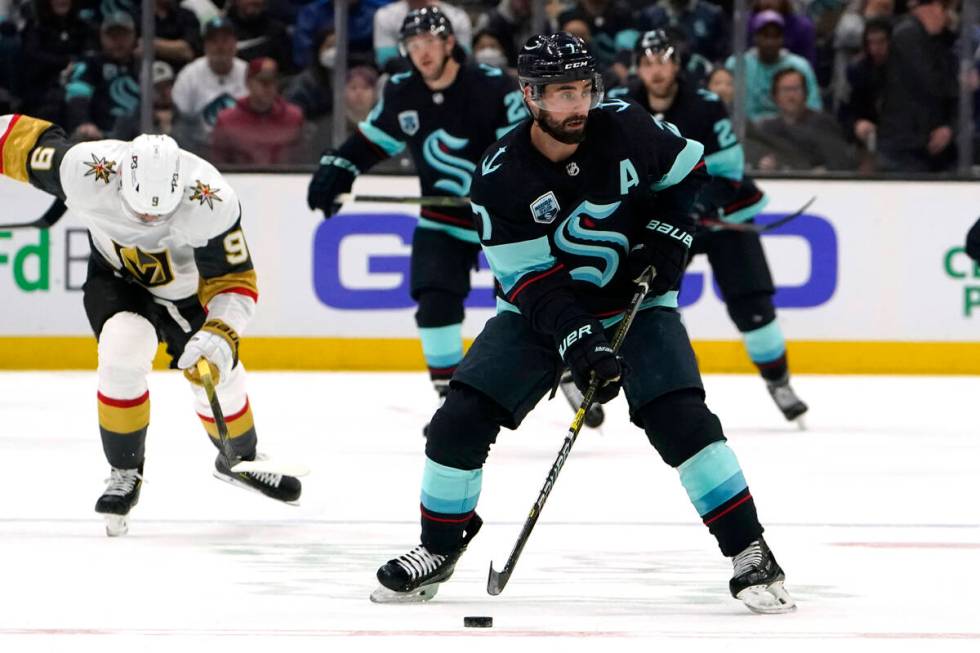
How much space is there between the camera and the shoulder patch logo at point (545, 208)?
10.1ft

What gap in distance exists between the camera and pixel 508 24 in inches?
304

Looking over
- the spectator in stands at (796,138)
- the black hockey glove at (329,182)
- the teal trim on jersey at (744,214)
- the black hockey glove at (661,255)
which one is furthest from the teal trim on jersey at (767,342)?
the black hockey glove at (661,255)

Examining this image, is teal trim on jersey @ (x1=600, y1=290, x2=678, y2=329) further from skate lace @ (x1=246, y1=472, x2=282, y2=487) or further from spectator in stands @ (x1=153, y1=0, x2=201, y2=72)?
spectator in stands @ (x1=153, y1=0, x2=201, y2=72)

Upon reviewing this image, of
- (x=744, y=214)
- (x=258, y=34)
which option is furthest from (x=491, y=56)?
(x=744, y=214)

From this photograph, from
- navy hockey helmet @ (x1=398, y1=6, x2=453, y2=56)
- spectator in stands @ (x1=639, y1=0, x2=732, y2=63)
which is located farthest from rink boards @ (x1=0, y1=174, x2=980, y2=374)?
navy hockey helmet @ (x1=398, y1=6, x2=453, y2=56)

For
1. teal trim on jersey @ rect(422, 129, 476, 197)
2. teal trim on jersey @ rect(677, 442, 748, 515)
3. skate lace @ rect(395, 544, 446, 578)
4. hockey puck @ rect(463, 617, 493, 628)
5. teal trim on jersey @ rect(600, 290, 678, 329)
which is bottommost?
teal trim on jersey @ rect(422, 129, 476, 197)

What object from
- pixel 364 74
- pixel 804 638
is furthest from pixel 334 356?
pixel 804 638

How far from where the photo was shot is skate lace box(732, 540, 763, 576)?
3.07 m

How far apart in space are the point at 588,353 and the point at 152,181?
1.19m

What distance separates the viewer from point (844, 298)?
766cm

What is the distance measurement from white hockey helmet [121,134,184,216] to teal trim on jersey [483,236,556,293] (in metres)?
0.90

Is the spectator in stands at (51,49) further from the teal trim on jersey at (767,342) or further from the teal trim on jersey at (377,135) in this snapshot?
the teal trim on jersey at (767,342)

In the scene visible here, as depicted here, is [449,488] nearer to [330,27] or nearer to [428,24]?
[428,24]

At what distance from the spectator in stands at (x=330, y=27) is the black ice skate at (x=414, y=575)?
473 centimetres
